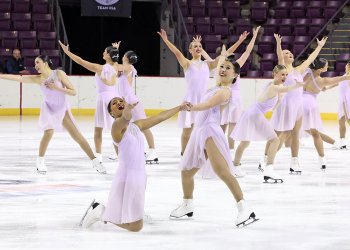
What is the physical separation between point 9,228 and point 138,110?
17.9ft

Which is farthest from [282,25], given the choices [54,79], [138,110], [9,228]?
[9,228]

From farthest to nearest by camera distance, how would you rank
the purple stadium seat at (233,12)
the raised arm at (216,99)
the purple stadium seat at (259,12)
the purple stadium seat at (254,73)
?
the purple stadium seat at (233,12)
the purple stadium seat at (259,12)
the purple stadium seat at (254,73)
the raised arm at (216,99)

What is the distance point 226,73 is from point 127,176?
126 centimetres

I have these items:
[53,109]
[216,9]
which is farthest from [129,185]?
[216,9]

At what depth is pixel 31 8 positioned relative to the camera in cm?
2550

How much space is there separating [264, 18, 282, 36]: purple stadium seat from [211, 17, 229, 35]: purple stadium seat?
111 centimetres

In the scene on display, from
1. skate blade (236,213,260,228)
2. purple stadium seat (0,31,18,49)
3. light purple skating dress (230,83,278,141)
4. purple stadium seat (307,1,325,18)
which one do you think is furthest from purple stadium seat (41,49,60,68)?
skate blade (236,213,260,228)

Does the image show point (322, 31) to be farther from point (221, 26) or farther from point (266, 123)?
point (266, 123)

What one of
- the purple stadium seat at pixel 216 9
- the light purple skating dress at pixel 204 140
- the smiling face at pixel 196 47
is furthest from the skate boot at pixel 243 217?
the purple stadium seat at pixel 216 9

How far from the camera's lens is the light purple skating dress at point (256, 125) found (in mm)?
9969

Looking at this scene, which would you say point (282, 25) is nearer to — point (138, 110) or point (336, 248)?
point (138, 110)

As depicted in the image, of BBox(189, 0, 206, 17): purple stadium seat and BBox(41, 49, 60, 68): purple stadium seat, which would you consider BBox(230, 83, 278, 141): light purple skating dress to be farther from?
BBox(189, 0, 206, 17): purple stadium seat

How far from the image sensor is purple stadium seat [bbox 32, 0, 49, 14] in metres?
25.3

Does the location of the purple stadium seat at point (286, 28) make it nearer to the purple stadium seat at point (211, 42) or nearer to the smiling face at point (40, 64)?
the purple stadium seat at point (211, 42)
